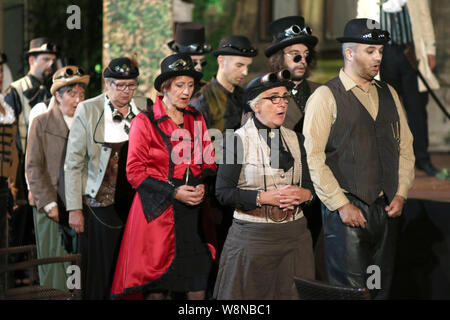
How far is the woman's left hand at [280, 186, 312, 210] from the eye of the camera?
3990 mm

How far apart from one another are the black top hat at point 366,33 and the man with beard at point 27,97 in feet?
10.3

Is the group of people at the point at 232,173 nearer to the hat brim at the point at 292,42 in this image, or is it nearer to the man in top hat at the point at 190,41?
the hat brim at the point at 292,42

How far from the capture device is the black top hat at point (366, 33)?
14.0ft

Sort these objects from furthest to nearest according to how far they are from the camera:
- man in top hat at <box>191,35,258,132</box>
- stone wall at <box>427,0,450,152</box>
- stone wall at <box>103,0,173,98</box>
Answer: stone wall at <box>427,0,450,152</box> < stone wall at <box>103,0,173,98</box> < man in top hat at <box>191,35,258,132</box>

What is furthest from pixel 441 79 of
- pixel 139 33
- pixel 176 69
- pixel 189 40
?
pixel 176 69

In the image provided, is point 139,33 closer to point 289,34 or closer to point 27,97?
point 27,97

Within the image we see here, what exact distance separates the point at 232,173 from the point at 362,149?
775mm

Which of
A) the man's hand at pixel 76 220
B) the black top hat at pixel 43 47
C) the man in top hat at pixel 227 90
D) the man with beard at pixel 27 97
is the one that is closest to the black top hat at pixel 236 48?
the man in top hat at pixel 227 90

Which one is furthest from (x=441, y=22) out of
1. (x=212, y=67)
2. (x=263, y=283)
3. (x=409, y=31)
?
(x=263, y=283)

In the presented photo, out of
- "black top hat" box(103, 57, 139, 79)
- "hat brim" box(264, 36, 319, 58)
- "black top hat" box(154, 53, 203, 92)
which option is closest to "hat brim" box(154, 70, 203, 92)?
"black top hat" box(154, 53, 203, 92)

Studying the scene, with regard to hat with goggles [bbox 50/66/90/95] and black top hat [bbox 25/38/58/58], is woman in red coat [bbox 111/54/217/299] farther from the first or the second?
black top hat [bbox 25/38/58/58]

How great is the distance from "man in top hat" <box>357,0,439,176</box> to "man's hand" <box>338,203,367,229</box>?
208cm

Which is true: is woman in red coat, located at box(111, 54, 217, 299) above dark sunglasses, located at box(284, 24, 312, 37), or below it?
below
